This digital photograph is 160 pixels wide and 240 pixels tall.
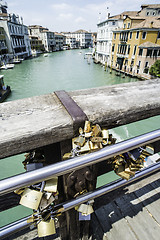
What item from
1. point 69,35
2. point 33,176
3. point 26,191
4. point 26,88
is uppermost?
point 69,35

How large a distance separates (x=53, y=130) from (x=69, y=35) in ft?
353

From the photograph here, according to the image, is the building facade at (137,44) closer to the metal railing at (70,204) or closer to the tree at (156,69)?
the tree at (156,69)

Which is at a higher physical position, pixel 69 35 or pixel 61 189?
pixel 69 35

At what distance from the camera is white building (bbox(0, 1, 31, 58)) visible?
120 feet

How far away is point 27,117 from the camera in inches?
26.4

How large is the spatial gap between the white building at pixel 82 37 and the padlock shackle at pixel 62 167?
10072 centimetres

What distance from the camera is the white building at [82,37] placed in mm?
88250

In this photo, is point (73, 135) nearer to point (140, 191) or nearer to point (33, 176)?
point (33, 176)

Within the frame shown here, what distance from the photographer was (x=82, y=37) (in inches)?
3516

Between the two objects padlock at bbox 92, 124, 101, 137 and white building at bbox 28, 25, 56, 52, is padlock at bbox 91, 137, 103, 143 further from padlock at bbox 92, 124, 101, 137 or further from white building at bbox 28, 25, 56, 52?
white building at bbox 28, 25, 56, 52

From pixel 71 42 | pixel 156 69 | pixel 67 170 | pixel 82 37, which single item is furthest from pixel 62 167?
pixel 82 37

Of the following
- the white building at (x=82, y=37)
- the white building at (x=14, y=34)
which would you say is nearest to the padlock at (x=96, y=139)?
the white building at (x=14, y=34)

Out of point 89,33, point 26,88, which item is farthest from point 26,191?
point 89,33

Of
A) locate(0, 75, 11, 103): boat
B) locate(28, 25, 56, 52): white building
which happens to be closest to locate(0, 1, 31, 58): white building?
locate(28, 25, 56, 52): white building
